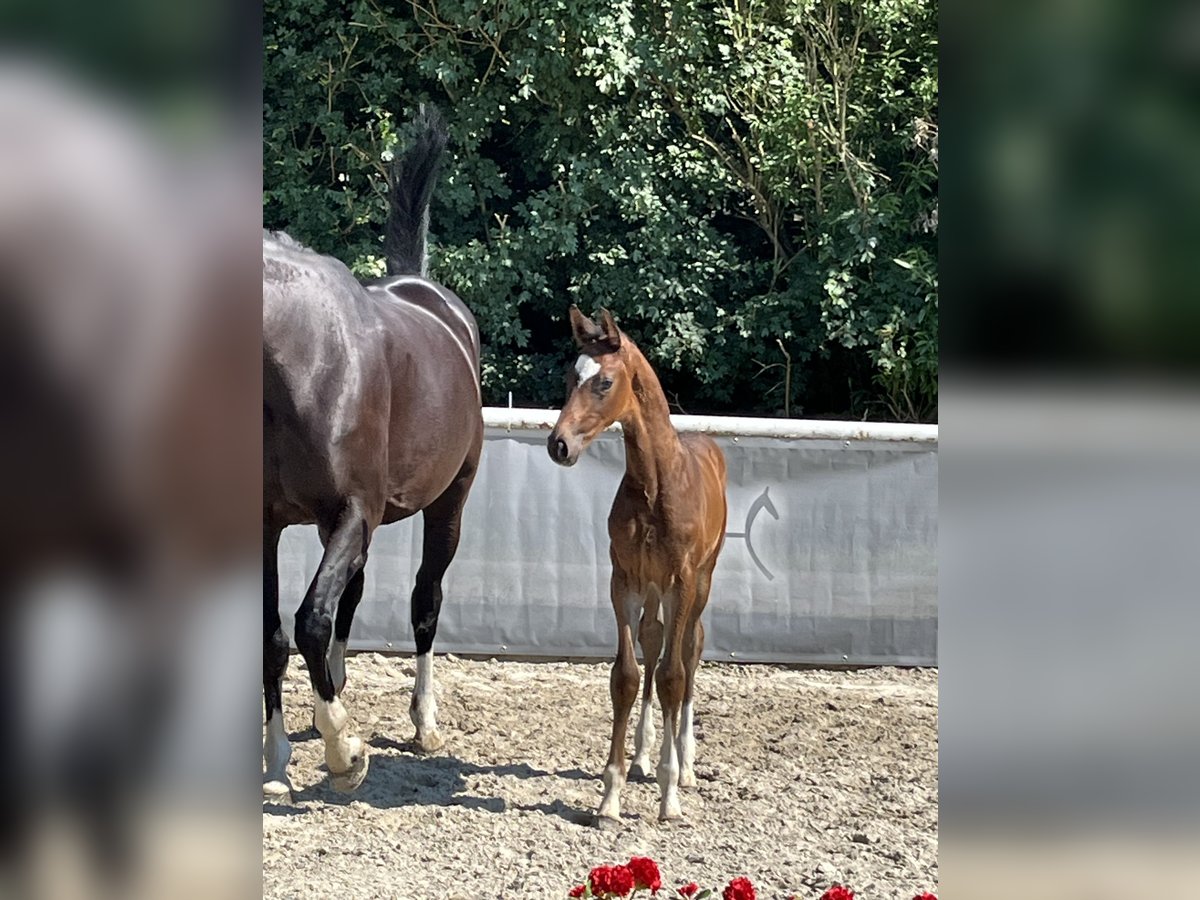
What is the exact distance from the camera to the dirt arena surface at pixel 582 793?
173 inches

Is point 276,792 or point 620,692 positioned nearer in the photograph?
point 620,692

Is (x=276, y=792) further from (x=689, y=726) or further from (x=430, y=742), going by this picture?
(x=689, y=726)

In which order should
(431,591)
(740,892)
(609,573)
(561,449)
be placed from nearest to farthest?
(740,892)
(561,449)
(431,591)
(609,573)

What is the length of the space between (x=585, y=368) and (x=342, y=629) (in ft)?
5.67

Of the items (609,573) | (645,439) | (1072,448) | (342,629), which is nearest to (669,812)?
(645,439)

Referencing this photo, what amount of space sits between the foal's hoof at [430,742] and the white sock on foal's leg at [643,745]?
91 cm

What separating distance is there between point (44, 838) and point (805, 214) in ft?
41.2

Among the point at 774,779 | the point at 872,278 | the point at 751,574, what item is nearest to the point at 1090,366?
the point at 774,779

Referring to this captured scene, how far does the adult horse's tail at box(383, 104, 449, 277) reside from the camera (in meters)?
6.44

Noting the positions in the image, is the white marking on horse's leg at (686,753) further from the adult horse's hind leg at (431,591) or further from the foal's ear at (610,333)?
the foal's ear at (610,333)

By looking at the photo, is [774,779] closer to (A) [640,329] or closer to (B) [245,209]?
(B) [245,209]

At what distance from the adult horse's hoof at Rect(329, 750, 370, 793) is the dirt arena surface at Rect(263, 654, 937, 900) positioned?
12 cm

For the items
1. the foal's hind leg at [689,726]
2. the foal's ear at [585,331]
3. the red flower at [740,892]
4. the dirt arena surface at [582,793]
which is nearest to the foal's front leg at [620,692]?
the dirt arena surface at [582,793]

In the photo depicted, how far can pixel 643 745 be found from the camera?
221 inches
